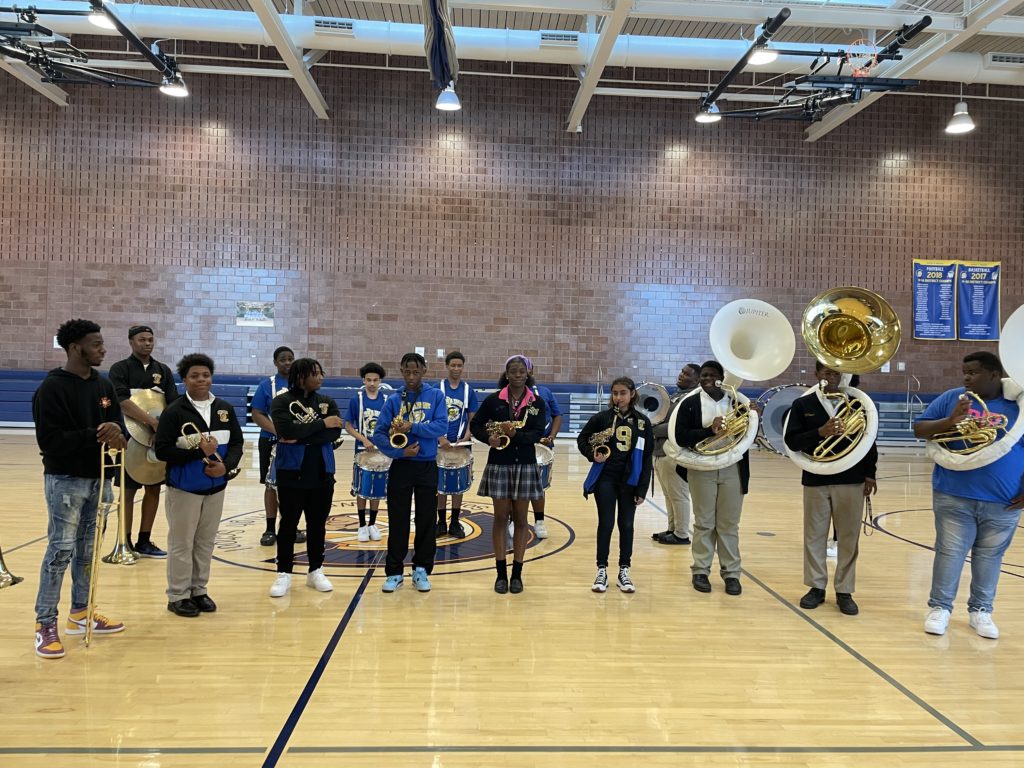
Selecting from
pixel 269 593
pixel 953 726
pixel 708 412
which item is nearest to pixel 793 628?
pixel 953 726

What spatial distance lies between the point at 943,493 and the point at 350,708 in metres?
3.75

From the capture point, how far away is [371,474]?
5.43 meters

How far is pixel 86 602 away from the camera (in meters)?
3.81

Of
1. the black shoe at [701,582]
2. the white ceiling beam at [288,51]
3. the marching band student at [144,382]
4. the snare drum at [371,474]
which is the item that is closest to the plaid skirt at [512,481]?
the snare drum at [371,474]

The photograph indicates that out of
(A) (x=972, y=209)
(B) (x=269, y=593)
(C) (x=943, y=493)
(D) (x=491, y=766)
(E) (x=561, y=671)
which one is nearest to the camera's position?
(D) (x=491, y=766)

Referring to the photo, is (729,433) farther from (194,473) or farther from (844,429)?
(194,473)

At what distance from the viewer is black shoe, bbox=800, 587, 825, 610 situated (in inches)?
182

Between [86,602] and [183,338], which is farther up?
[183,338]

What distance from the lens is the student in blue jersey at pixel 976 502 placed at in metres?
4.02

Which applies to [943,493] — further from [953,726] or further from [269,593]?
[269,593]

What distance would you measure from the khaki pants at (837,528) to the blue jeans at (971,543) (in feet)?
1.54

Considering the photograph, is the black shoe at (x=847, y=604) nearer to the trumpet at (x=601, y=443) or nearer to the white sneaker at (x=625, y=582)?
the white sneaker at (x=625, y=582)

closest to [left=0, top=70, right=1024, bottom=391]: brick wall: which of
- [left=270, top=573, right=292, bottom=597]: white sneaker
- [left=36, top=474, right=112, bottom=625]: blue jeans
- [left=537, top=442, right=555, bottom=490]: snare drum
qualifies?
[left=537, top=442, right=555, bottom=490]: snare drum

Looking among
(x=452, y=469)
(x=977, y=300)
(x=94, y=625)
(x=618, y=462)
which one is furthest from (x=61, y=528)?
(x=977, y=300)
